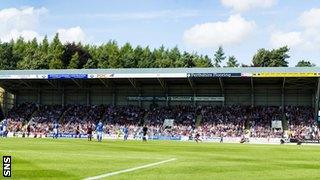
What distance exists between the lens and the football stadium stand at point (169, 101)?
74000 mm

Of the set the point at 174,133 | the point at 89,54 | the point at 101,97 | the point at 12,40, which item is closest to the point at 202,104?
the point at 174,133

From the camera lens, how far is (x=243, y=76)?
241 feet

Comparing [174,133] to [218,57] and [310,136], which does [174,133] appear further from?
[218,57]

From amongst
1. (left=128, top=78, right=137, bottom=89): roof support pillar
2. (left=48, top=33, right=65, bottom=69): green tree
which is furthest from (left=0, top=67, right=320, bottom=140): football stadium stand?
(left=48, top=33, right=65, bottom=69): green tree

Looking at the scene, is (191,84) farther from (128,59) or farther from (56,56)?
(56,56)

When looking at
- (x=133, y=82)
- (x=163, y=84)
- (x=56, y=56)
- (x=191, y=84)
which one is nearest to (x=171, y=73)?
(x=191, y=84)

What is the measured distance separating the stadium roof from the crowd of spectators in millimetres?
7127

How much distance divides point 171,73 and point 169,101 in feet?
29.7

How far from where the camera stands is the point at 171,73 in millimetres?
75688

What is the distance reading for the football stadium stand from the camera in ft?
243

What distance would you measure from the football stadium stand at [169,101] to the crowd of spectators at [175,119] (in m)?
0.14

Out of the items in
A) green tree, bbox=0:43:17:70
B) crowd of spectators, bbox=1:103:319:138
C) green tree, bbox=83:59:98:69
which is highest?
green tree, bbox=0:43:17:70

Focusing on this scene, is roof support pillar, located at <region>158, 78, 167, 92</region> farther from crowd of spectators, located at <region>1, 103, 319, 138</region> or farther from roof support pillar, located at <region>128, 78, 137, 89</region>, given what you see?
roof support pillar, located at <region>128, 78, 137, 89</region>

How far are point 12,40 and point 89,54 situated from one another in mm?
38596
